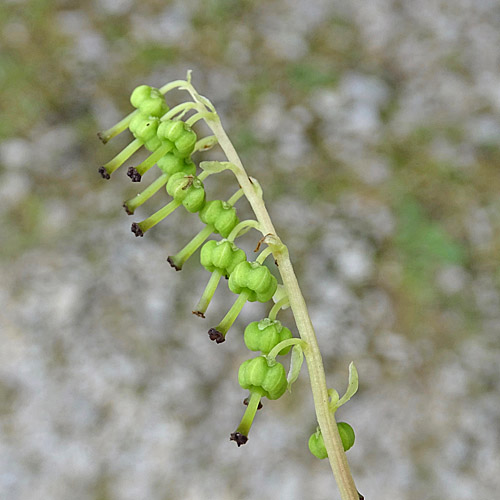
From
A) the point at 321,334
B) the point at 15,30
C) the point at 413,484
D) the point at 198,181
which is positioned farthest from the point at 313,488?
the point at 15,30

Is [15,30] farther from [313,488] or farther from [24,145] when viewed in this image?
[313,488]

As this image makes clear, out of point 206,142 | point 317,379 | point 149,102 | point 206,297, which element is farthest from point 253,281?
point 149,102

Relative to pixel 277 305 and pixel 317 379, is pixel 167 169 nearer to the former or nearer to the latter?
pixel 277 305

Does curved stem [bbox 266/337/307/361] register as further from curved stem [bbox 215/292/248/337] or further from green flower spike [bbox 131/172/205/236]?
green flower spike [bbox 131/172/205/236]

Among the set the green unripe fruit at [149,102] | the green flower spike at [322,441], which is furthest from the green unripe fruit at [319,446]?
the green unripe fruit at [149,102]

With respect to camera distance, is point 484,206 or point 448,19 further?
point 448,19

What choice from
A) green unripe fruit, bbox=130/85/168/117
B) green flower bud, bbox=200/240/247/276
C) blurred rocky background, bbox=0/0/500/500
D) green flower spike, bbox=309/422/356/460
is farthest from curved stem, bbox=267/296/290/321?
→ blurred rocky background, bbox=0/0/500/500
